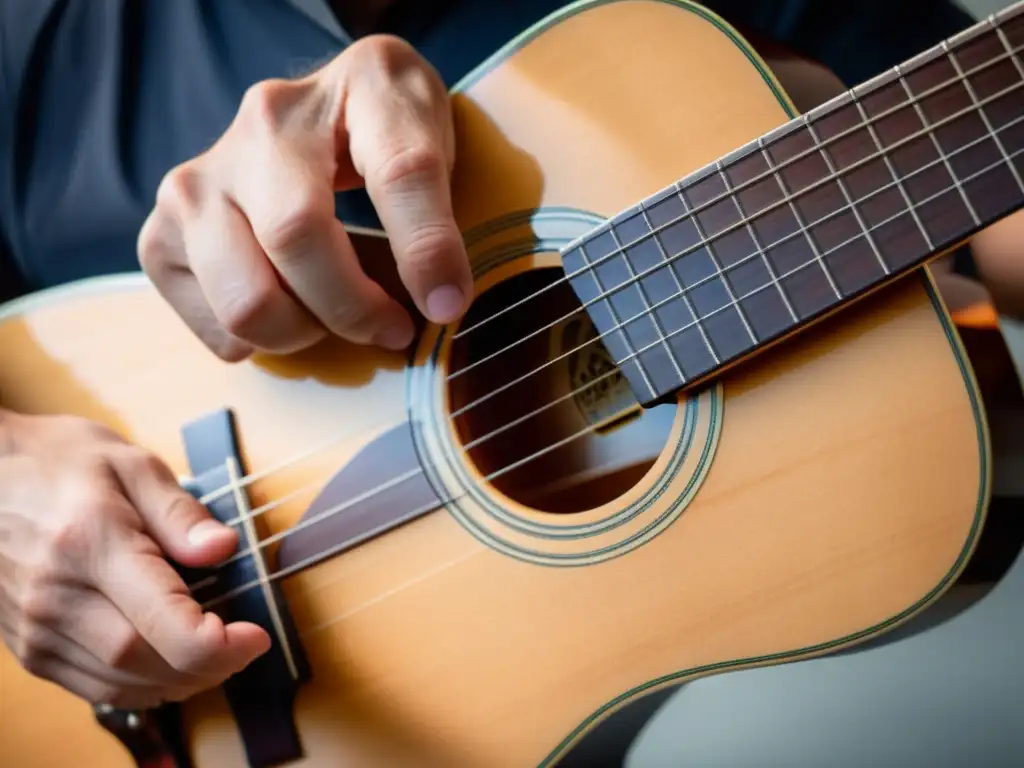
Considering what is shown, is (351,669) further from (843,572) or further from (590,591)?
(843,572)

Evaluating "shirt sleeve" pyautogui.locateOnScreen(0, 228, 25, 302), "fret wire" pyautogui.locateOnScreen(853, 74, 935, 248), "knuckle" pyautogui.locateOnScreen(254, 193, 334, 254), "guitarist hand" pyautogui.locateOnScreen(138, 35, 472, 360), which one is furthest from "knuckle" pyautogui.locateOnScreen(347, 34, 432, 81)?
"shirt sleeve" pyautogui.locateOnScreen(0, 228, 25, 302)

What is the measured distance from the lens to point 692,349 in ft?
1.74

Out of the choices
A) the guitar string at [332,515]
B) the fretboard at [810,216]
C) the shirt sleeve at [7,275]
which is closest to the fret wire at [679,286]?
the fretboard at [810,216]

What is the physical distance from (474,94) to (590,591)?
0.42 m

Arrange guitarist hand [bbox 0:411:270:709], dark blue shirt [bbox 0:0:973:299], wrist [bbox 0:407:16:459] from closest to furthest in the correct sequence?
guitarist hand [bbox 0:411:270:709]
wrist [bbox 0:407:16:459]
dark blue shirt [bbox 0:0:973:299]

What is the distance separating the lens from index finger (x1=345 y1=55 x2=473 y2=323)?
1.79 feet

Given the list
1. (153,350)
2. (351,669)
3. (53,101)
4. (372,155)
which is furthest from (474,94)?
(53,101)

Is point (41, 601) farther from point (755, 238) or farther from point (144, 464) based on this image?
point (755, 238)

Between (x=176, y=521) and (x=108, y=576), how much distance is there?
2.4 inches

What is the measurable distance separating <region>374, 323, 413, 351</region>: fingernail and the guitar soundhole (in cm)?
4

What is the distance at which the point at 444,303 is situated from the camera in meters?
0.57

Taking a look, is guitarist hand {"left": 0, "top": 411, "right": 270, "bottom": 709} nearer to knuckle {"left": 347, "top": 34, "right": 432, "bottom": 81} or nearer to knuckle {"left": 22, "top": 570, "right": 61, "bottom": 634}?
→ knuckle {"left": 22, "top": 570, "right": 61, "bottom": 634}

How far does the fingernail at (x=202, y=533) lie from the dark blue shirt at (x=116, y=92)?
0.44m

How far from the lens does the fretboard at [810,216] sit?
46 cm
